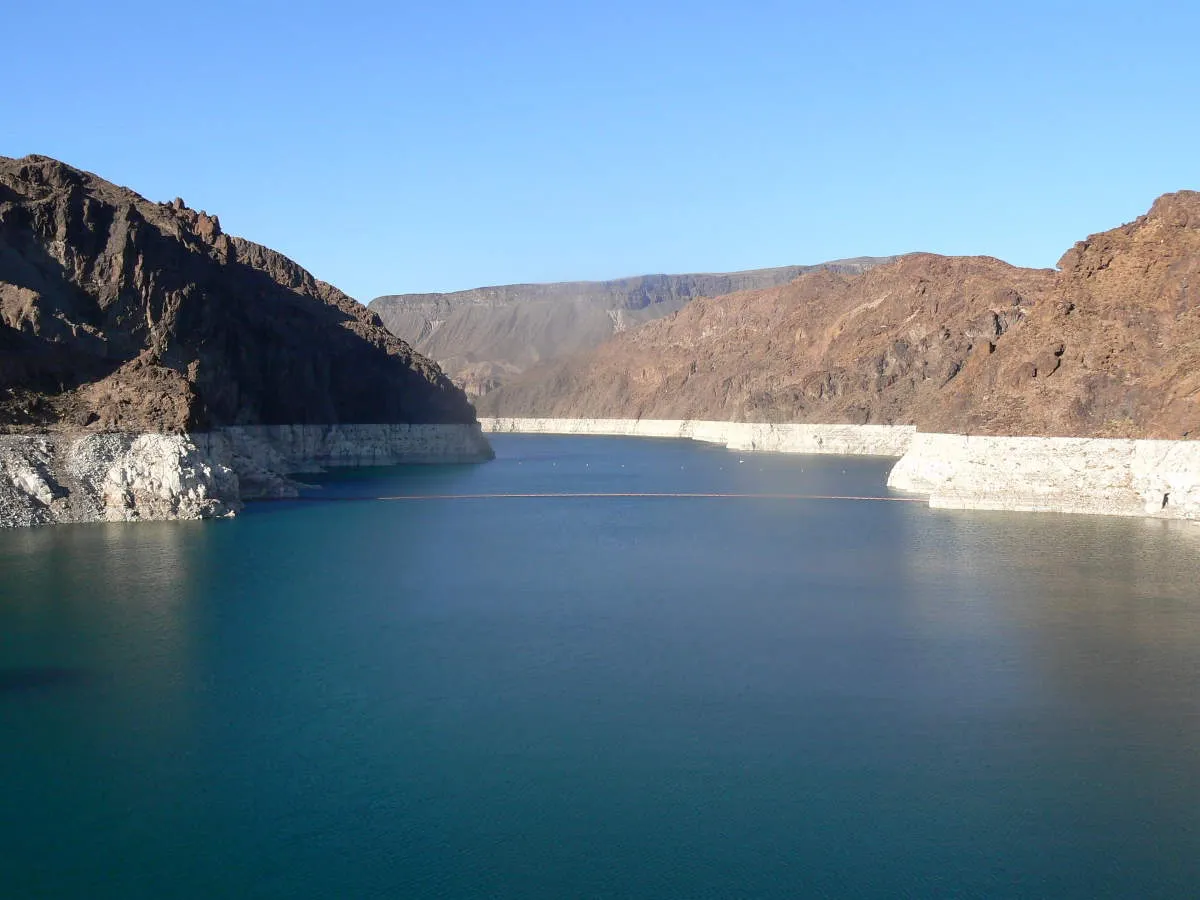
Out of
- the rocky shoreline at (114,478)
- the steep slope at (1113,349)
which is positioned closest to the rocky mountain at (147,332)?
the rocky shoreline at (114,478)

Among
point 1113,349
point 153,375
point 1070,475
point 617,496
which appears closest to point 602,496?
point 617,496

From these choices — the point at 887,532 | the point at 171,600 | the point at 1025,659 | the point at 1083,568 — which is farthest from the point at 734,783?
the point at 887,532

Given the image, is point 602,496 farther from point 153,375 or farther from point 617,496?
point 153,375

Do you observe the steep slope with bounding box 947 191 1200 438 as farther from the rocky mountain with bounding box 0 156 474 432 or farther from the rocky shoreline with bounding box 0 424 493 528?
the rocky mountain with bounding box 0 156 474 432

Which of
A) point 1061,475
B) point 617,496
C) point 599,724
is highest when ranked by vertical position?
point 1061,475

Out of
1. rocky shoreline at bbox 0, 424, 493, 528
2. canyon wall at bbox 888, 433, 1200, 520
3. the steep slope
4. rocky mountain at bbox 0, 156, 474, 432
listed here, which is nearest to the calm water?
rocky shoreline at bbox 0, 424, 493, 528

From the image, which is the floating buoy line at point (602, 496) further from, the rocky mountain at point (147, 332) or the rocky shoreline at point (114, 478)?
the rocky shoreline at point (114, 478)
